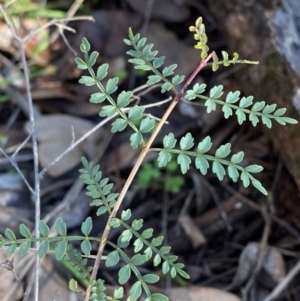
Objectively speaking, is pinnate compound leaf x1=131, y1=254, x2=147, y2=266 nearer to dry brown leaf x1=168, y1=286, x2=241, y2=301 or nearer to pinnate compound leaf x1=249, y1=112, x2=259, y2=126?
pinnate compound leaf x1=249, y1=112, x2=259, y2=126

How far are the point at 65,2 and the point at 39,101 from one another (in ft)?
1.70

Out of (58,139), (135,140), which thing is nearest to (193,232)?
(58,139)

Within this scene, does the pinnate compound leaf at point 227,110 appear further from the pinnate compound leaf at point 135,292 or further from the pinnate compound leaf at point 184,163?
the pinnate compound leaf at point 135,292

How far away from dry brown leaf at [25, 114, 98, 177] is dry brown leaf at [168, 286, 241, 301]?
0.70 metres

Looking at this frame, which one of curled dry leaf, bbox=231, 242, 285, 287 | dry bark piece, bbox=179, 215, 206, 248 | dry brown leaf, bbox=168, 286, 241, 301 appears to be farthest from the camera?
dry bark piece, bbox=179, 215, 206, 248

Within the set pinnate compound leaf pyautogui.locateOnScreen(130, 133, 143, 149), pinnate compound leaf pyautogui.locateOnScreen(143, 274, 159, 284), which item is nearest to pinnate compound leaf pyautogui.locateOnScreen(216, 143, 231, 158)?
pinnate compound leaf pyautogui.locateOnScreen(130, 133, 143, 149)

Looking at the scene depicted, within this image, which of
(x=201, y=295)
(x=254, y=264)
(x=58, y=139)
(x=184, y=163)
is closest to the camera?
(x=184, y=163)

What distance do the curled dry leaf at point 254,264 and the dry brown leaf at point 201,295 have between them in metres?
0.13

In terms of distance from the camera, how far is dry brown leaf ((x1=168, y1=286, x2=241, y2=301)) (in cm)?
191

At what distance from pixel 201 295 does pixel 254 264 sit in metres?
0.26

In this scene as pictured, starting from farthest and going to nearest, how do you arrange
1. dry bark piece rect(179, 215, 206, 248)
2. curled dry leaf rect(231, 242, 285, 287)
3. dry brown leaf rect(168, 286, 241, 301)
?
dry bark piece rect(179, 215, 206, 248), curled dry leaf rect(231, 242, 285, 287), dry brown leaf rect(168, 286, 241, 301)

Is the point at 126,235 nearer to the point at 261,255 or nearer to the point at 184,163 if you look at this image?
the point at 184,163

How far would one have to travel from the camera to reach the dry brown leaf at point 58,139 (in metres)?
2.22

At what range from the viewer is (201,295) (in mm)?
1919
